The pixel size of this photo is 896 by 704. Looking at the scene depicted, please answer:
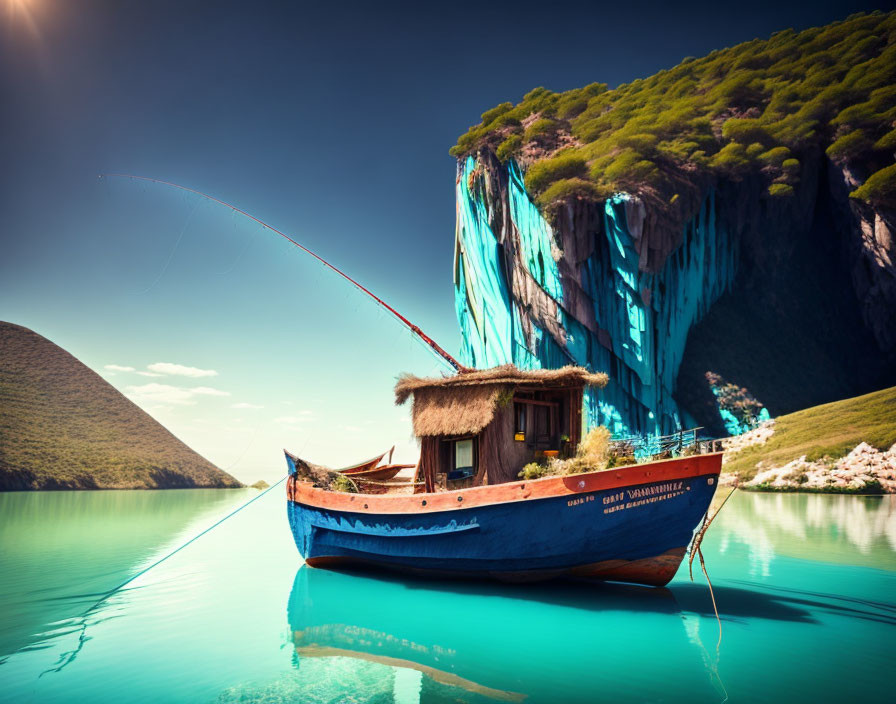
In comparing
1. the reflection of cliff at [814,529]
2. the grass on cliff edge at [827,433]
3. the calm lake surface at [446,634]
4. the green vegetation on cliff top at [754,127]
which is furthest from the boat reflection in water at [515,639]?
the green vegetation on cliff top at [754,127]

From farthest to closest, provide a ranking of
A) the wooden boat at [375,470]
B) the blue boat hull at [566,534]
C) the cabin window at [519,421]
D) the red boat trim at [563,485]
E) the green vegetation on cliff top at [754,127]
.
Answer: the green vegetation on cliff top at [754,127] → the wooden boat at [375,470] → the cabin window at [519,421] → the blue boat hull at [566,534] → the red boat trim at [563,485]

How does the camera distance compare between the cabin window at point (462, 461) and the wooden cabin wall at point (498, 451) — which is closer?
the wooden cabin wall at point (498, 451)

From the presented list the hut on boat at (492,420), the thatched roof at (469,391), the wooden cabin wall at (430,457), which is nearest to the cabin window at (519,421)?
the hut on boat at (492,420)

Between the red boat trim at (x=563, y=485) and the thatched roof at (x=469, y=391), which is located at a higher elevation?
the thatched roof at (x=469, y=391)

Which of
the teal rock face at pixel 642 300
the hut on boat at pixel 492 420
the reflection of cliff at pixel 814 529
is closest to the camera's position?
the hut on boat at pixel 492 420

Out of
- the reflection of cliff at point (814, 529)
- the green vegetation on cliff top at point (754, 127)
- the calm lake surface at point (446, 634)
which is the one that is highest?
the green vegetation on cliff top at point (754, 127)

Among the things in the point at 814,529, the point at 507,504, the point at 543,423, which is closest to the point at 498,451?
the point at 543,423

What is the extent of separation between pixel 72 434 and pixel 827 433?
78442mm

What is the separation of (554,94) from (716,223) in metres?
18.7

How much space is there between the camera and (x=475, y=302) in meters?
41.9

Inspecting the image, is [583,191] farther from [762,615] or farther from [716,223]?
[762,615]

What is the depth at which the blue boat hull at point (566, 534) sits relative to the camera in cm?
772

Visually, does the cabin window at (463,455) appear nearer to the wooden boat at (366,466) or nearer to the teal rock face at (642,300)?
the wooden boat at (366,466)

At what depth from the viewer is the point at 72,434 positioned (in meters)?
65.4
